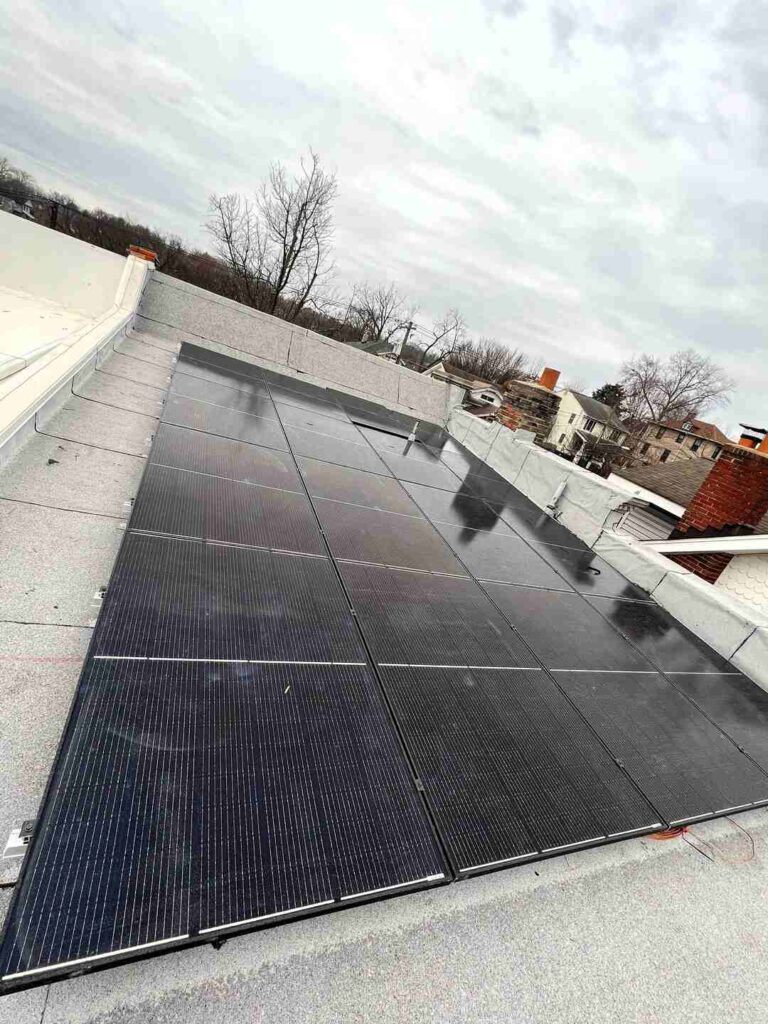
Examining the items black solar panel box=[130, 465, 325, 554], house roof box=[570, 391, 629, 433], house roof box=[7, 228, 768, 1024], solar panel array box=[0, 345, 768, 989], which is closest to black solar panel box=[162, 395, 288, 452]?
solar panel array box=[0, 345, 768, 989]

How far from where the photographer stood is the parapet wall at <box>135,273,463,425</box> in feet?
37.3

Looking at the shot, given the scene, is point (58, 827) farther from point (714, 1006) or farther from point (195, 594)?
point (714, 1006)

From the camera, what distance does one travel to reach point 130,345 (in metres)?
9.40

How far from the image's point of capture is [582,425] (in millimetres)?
55812

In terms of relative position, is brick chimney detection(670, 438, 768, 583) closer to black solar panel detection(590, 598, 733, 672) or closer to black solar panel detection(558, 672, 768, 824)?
black solar panel detection(590, 598, 733, 672)

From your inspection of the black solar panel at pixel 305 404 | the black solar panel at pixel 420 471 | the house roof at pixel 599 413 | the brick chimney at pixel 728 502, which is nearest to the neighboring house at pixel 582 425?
the house roof at pixel 599 413

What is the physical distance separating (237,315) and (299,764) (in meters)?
12.7

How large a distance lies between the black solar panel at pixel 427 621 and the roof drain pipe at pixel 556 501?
196 inches

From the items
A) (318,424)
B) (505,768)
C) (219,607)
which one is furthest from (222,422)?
(505,768)

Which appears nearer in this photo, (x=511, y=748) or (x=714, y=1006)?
(x=714, y=1006)

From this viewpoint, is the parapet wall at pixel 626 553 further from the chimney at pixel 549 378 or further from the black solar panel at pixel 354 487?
the chimney at pixel 549 378

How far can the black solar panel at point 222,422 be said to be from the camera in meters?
5.95

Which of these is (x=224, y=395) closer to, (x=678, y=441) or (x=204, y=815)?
(x=204, y=815)

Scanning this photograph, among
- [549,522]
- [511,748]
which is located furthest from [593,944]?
[549,522]
